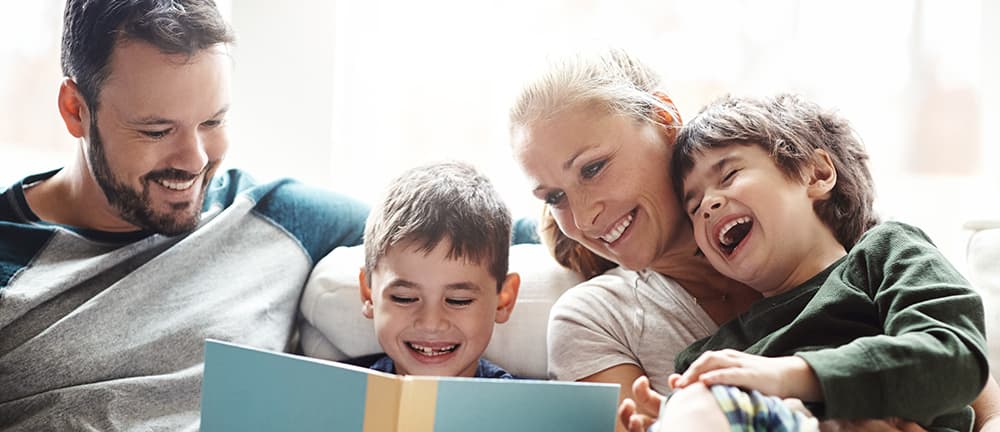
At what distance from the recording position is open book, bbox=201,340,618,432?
979 millimetres

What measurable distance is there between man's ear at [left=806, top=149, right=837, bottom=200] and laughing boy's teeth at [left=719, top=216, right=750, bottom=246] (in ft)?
0.34

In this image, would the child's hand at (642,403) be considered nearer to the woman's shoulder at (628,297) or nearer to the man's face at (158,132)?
the woman's shoulder at (628,297)

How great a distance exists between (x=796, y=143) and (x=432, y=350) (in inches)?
23.9

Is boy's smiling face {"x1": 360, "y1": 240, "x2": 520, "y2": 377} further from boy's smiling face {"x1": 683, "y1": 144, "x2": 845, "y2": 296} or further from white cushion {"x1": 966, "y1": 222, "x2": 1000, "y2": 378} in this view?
white cushion {"x1": 966, "y1": 222, "x2": 1000, "y2": 378}

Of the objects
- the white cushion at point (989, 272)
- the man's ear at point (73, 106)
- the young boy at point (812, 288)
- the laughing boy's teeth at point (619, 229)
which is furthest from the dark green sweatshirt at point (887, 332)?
the man's ear at point (73, 106)

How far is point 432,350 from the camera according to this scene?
56.0 inches

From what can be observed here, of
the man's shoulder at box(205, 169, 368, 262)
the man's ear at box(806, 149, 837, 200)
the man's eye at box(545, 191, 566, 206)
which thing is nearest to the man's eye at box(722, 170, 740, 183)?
the man's ear at box(806, 149, 837, 200)

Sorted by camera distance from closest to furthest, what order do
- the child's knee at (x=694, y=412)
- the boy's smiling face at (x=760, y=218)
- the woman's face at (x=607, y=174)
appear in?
1. the child's knee at (x=694, y=412)
2. the boy's smiling face at (x=760, y=218)
3. the woman's face at (x=607, y=174)

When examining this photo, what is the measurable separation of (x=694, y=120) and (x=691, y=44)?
33.8 inches

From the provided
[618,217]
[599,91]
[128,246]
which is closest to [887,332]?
[618,217]

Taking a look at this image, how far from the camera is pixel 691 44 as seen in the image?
7.07 ft

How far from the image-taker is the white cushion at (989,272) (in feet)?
4.65

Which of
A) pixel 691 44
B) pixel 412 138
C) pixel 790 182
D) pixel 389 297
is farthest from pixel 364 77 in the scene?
pixel 790 182

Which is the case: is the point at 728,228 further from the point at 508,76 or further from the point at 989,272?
the point at 508,76
